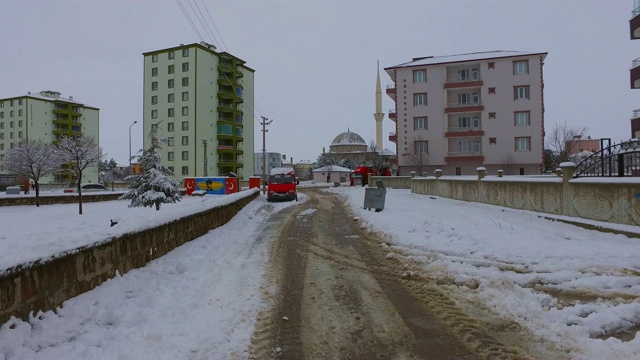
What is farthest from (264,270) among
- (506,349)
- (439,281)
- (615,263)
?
(615,263)

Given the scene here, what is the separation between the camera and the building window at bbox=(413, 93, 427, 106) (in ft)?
167

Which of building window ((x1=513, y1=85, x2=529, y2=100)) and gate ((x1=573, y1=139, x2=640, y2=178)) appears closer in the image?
gate ((x1=573, y1=139, x2=640, y2=178))

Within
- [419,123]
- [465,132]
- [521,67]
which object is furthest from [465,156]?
[521,67]

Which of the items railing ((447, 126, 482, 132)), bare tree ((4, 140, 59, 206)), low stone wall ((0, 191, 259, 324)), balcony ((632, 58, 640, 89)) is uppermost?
balcony ((632, 58, 640, 89))

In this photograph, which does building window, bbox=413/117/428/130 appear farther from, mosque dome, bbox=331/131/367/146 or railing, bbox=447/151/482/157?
mosque dome, bbox=331/131/367/146

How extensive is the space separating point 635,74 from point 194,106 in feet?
187

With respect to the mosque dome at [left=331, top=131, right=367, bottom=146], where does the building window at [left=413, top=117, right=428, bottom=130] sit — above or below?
below

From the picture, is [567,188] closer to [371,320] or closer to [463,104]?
[371,320]

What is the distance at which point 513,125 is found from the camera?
48.1m

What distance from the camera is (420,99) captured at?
5100 cm

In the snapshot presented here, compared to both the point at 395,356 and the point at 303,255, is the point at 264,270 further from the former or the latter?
the point at 395,356

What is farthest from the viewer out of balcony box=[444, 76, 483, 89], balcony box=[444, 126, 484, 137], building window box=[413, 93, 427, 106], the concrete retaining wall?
building window box=[413, 93, 427, 106]

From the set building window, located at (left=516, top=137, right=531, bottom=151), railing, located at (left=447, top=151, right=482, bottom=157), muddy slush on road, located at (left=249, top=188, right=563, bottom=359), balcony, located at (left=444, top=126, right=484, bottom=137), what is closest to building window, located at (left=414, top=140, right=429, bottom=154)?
balcony, located at (left=444, top=126, right=484, bottom=137)

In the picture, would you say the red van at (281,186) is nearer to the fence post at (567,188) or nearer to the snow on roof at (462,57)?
the fence post at (567,188)
